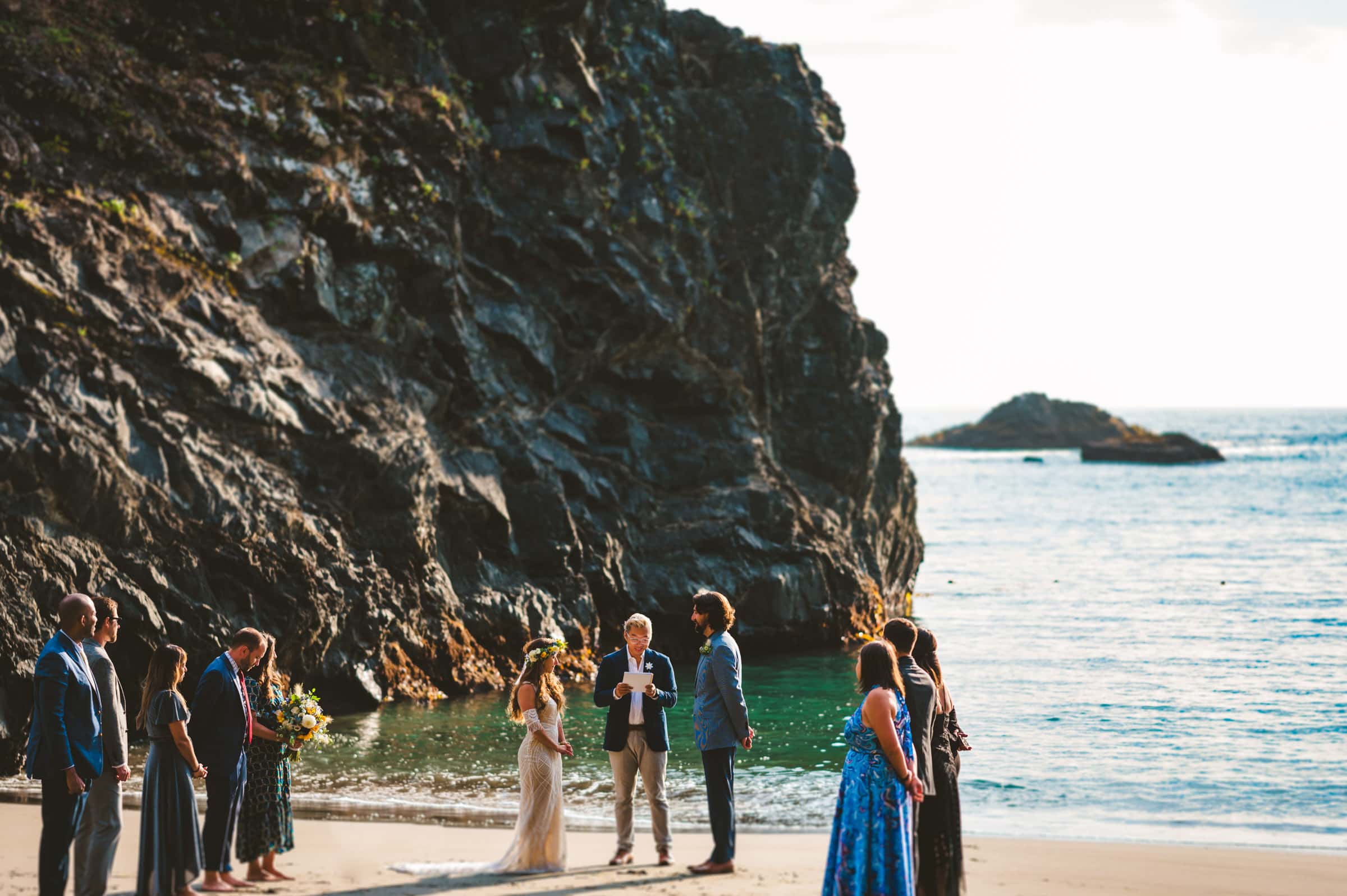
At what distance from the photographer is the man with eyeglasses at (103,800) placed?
8.29m

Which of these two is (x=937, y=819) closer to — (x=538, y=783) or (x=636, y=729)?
(x=636, y=729)

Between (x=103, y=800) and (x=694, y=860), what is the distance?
15.2 ft

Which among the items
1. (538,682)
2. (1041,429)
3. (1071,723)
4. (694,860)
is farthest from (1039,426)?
(538,682)

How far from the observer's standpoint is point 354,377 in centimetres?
2095

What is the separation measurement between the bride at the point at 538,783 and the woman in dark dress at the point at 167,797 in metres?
1.80

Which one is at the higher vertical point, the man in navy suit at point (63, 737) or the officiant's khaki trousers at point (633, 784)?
the man in navy suit at point (63, 737)

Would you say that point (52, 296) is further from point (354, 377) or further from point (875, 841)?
point (875, 841)

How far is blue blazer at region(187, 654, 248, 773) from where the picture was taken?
341 inches

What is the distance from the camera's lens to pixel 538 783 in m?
9.70

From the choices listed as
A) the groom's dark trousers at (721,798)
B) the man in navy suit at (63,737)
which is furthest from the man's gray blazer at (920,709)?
the man in navy suit at (63,737)

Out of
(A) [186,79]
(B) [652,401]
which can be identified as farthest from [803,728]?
(A) [186,79]

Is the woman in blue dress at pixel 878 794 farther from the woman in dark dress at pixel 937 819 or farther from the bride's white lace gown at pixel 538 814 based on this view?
the bride's white lace gown at pixel 538 814

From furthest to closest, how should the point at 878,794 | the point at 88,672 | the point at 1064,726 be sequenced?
the point at 1064,726 < the point at 88,672 < the point at 878,794

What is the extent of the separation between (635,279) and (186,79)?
9.30m
